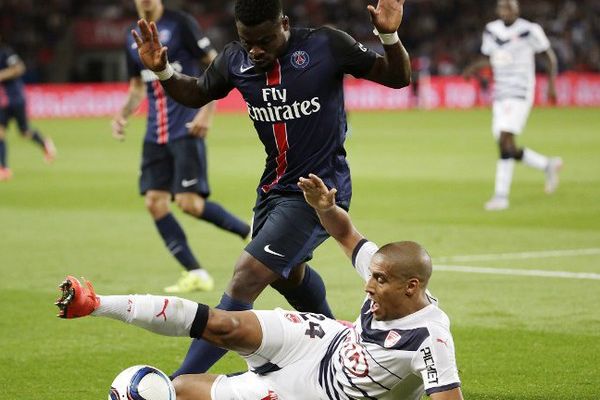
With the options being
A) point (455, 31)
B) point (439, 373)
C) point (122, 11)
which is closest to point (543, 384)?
point (439, 373)

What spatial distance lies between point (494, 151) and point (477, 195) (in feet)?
23.7

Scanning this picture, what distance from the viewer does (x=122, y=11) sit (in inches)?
1906

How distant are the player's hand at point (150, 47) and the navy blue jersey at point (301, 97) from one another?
331 mm

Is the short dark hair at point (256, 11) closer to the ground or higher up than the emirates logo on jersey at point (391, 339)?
higher up

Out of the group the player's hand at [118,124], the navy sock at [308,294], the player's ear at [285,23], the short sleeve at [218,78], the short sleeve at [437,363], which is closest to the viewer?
the short sleeve at [437,363]

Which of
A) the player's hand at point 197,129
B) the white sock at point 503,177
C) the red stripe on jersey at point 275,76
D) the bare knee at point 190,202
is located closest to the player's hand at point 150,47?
the red stripe on jersey at point 275,76

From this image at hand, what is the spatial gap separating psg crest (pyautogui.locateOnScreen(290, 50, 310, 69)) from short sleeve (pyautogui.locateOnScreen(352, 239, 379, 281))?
1028 millimetres

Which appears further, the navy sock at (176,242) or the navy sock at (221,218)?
the navy sock at (221,218)

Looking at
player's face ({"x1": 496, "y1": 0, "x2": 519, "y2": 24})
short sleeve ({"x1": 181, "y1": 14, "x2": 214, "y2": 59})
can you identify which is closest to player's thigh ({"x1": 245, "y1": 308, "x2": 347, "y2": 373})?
short sleeve ({"x1": 181, "y1": 14, "x2": 214, "y2": 59})

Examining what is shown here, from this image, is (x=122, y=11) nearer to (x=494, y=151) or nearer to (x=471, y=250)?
(x=494, y=151)

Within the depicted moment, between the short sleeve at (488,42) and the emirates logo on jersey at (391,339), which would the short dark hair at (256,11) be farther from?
the short sleeve at (488,42)

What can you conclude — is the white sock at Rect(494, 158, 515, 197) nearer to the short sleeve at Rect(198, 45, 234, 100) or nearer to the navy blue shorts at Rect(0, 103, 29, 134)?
the short sleeve at Rect(198, 45, 234, 100)

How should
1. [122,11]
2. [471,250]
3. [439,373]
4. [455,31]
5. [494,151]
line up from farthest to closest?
[122,11], [455,31], [494,151], [471,250], [439,373]

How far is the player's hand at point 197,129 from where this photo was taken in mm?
10109
